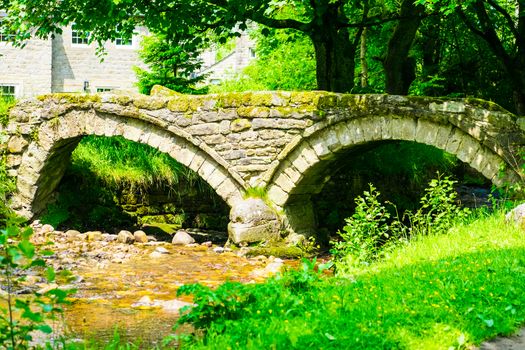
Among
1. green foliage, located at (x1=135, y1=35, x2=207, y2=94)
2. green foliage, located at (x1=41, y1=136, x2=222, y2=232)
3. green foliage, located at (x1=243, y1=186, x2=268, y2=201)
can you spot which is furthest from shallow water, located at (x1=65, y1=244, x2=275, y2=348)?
green foliage, located at (x1=135, y1=35, x2=207, y2=94)

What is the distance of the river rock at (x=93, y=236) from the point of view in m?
11.1

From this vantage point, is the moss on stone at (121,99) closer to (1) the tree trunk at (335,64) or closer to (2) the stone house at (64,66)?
(1) the tree trunk at (335,64)

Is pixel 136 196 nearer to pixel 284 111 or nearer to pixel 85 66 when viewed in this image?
pixel 284 111

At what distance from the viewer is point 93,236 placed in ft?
36.9

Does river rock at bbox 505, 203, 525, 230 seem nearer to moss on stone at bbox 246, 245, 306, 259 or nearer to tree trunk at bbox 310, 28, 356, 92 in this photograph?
moss on stone at bbox 246, 245, 306, 259

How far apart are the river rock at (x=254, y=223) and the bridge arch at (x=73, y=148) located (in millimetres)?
410

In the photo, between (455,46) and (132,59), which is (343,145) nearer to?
(455,46)

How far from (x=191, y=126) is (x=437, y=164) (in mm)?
5695

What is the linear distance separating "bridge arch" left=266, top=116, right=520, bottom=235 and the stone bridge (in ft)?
0.05

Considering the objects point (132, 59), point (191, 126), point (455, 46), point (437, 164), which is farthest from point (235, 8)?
point (132, 59)

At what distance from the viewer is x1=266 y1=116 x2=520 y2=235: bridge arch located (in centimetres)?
852

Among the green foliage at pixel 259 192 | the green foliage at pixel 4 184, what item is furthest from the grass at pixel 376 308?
the green foliage at pixel 4 184

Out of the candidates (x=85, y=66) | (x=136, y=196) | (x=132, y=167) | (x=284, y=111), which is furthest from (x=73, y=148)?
(x=85, y=66)

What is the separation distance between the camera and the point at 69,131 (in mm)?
11328
